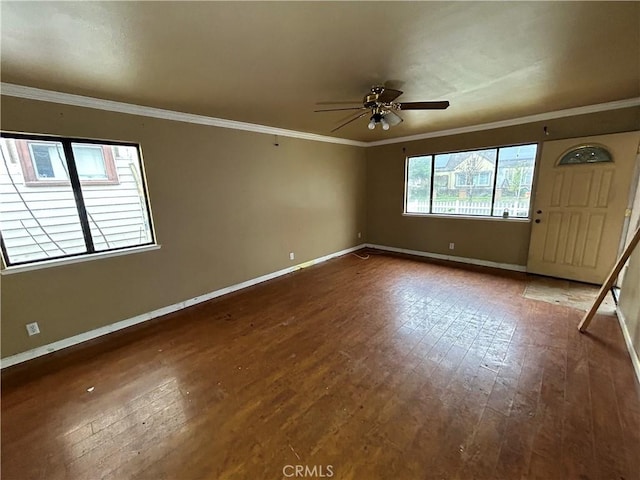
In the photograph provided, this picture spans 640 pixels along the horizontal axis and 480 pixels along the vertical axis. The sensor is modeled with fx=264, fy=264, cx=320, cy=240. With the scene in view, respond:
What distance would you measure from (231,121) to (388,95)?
86.1 inches

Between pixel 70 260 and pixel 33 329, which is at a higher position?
pixel 70 260

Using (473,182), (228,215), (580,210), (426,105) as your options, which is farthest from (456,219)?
(228,215)

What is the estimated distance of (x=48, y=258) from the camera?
Answer: 8.38 ft

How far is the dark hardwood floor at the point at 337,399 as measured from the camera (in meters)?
1.47

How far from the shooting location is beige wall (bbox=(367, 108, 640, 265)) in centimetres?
364

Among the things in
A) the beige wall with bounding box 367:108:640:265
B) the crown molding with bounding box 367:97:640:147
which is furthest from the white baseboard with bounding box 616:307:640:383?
the crown molding with bounding box 367:97:640:147

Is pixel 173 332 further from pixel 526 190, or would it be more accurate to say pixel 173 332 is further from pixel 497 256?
pixel 526 190

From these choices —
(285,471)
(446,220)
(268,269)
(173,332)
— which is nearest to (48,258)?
(173,332)

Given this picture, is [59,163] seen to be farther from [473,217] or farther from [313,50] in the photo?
[473,217]

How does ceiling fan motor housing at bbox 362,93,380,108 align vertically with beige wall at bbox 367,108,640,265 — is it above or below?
above

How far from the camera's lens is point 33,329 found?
247 centimetres

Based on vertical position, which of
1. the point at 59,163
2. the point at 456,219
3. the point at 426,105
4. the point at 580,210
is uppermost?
the point at 426,105

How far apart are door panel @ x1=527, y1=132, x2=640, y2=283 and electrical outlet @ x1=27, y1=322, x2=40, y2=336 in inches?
248

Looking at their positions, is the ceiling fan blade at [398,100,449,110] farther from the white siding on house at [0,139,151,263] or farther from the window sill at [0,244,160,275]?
the window sill at [0,244,160,275]
